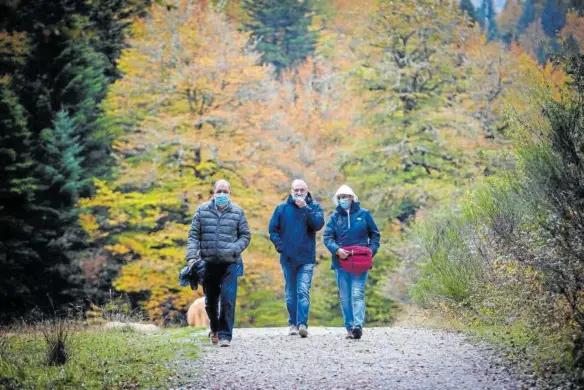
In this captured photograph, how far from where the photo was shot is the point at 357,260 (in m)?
9.94

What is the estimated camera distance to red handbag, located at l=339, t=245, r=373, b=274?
994 centimetres

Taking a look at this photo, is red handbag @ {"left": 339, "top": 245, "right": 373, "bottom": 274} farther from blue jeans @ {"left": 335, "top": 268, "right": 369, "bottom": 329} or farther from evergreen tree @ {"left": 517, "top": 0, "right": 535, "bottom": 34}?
evergreen tree @ {"left": 517, "top": 0, "right": 535, "bottom": 34}

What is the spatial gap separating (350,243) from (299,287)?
94cm

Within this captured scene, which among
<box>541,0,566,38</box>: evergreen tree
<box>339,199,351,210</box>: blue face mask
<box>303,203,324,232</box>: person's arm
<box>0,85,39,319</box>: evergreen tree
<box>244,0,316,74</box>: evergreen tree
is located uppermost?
<box>541,0,566,38</box>: evergreen tree

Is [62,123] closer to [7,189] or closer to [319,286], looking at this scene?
[7,189]

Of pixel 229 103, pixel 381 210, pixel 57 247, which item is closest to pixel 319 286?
pixel 381 210

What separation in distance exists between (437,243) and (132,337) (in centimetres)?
610

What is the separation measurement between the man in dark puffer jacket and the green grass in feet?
2.11

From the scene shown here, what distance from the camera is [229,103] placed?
23828 millimetres

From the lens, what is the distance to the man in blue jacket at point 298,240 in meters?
10.3

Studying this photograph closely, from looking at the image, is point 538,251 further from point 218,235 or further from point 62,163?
point 62,163

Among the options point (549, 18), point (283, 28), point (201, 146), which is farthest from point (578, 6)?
point (549, 18)

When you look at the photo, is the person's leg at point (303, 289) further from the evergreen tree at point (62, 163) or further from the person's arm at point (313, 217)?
the evergreen tree at point (62, 163)

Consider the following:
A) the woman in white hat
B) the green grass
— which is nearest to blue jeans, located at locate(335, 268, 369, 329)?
the woman in white hat
